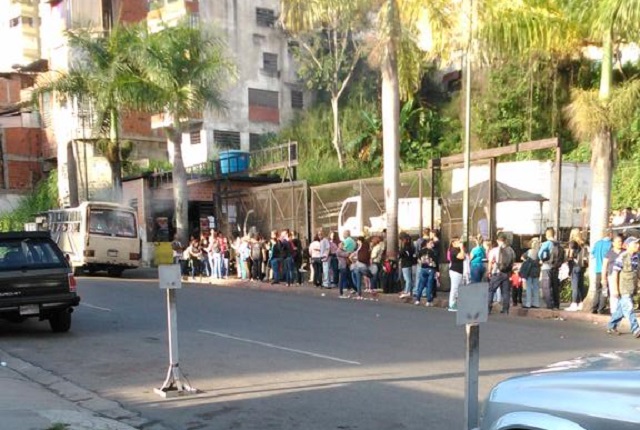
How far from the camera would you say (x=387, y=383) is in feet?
26.2

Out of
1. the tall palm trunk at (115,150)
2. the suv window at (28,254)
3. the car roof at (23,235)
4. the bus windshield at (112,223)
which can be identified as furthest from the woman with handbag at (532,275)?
the tall palm trunk at (115,150)

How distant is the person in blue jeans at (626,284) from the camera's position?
11594mm

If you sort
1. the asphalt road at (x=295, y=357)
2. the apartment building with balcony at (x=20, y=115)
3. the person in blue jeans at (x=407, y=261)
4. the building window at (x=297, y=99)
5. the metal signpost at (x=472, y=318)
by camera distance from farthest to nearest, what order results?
the apartment building with balcony at (x=20, y=115) < the building window at (x=297, y=99) < the person in blue jeans at (x=407, y=261) < the asphalt road at (x=295, y=357) < the metal signpost at (x=472, y=318)

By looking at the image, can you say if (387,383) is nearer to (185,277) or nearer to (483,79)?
(185,277)

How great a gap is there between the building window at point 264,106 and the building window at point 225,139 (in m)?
1.92

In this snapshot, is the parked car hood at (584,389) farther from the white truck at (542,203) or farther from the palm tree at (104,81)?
the palm tree at (104,81)

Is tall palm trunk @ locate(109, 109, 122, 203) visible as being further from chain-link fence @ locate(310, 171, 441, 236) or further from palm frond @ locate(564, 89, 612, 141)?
palm frond @ locate(564, 89, 612, 141)

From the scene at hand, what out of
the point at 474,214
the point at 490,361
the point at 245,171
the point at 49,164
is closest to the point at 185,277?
the point at 245,171

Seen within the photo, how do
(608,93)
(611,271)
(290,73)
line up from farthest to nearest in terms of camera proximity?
(290,73) → (608,93) → (611,271)

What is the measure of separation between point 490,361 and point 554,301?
21.0ft

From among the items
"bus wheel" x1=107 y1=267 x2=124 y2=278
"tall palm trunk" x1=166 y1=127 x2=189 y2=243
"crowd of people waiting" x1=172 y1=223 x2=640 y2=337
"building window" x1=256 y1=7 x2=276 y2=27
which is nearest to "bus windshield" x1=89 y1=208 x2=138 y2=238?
"bus wheel" x1=107 y1=267 x2=124 y2=278

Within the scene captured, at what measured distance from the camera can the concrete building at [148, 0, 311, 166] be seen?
135ft

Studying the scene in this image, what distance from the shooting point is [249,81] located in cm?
4353

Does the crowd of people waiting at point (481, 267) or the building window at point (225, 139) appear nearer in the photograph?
the crowd of people waiting at point (481, 267)
